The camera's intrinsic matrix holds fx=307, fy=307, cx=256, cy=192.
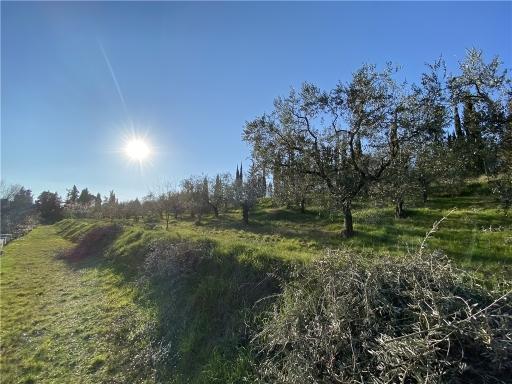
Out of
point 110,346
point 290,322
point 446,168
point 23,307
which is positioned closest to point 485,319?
point 290,322

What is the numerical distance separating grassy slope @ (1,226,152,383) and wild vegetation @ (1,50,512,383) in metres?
0.06

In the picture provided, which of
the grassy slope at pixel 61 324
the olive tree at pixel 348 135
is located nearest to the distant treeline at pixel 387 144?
the olive tree at pixel 348 135

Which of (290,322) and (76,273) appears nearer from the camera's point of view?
(290,322)

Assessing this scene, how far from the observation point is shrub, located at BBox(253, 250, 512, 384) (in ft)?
12.1

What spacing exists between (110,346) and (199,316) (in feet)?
8.71

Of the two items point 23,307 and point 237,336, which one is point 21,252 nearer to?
point 23,307

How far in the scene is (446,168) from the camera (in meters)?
15.7

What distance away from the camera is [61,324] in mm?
10648

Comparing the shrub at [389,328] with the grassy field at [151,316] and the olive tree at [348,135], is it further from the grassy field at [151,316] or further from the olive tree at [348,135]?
the olive tree at [348,135]

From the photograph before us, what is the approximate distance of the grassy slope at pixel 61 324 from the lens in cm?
783

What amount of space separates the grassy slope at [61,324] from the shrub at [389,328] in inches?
193

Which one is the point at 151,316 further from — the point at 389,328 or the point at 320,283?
the point at 389,328

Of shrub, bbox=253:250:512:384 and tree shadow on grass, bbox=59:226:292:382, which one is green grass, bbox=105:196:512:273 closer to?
tree shadow on grass, bbox=59:226:292:382

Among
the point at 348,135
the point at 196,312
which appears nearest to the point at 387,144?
the point at 348,135
